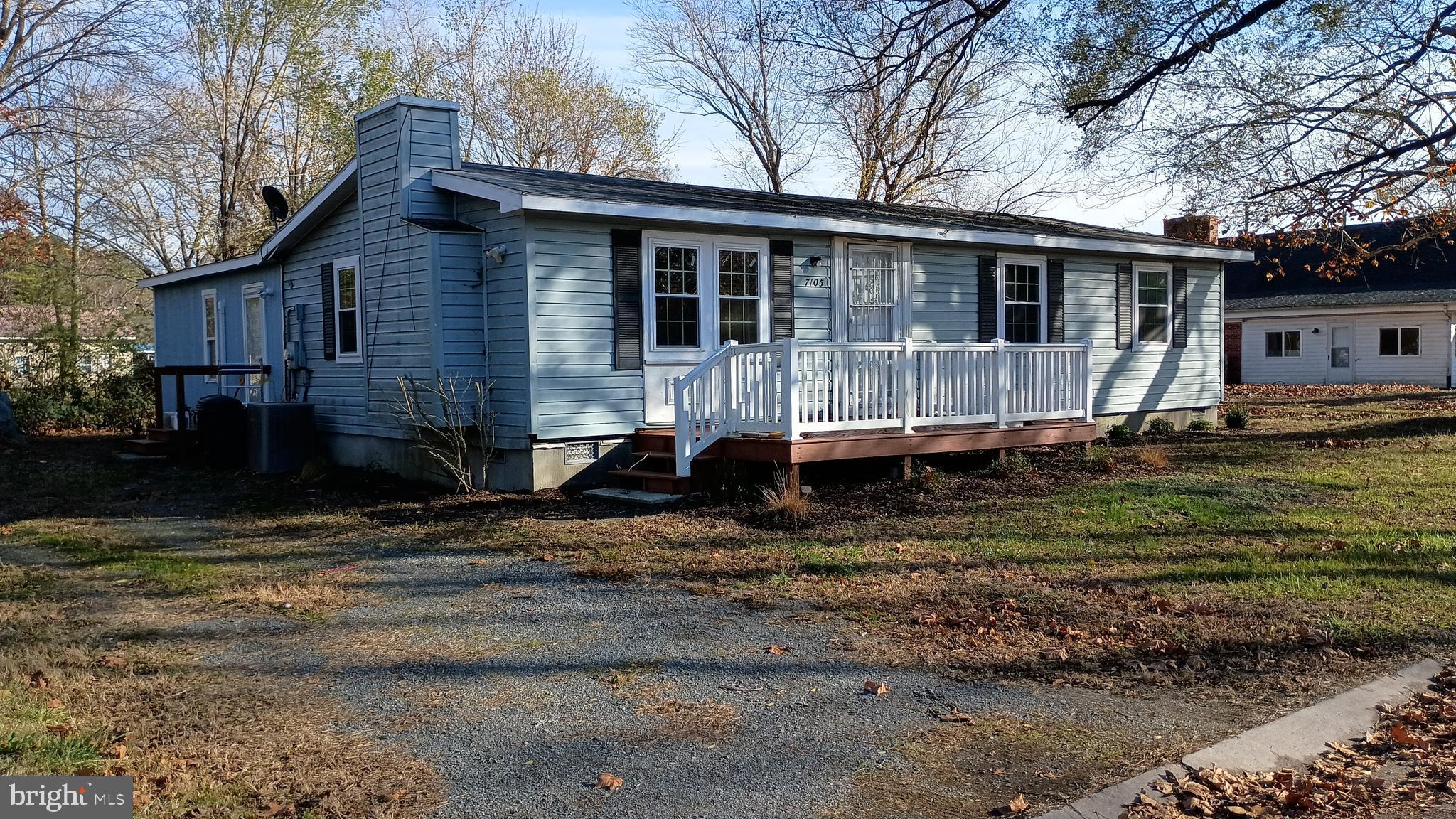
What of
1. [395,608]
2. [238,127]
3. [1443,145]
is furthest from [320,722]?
[238,127]

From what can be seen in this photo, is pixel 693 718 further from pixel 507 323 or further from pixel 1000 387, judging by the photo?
pixel 1000 387

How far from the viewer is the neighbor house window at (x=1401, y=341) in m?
32.5

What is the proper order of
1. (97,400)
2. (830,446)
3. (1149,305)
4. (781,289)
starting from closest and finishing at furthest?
(830,446) < (781,289) < (1149,305) < (97,400)

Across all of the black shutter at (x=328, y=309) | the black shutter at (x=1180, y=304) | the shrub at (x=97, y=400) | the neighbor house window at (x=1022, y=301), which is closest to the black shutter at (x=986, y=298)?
the neighbor house window at (x=1022, y=301)

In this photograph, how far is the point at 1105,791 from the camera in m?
4.04

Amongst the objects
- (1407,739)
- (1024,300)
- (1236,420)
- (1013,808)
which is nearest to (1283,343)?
(1236,420)

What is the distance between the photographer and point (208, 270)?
712 inches

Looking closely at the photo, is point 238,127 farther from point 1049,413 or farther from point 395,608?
point 395,608

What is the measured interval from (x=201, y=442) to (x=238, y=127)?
1761cm

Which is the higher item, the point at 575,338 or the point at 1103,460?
the point at 575,338

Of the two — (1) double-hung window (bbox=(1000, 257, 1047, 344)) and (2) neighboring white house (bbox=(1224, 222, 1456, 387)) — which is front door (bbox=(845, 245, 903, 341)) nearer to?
(1) double-hung window (bbox=(1000, 257, 1047, 344))

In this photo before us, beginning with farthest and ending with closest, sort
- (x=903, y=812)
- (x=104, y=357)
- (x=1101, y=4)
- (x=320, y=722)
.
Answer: (x=104, y=357)
(x=1101, y=4)
(x=320, y=722)
(x=903, y=812)

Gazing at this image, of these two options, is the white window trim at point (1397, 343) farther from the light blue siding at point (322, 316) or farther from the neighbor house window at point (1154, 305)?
the light blue siding at point (322, 316)

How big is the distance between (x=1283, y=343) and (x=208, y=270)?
101 feet
